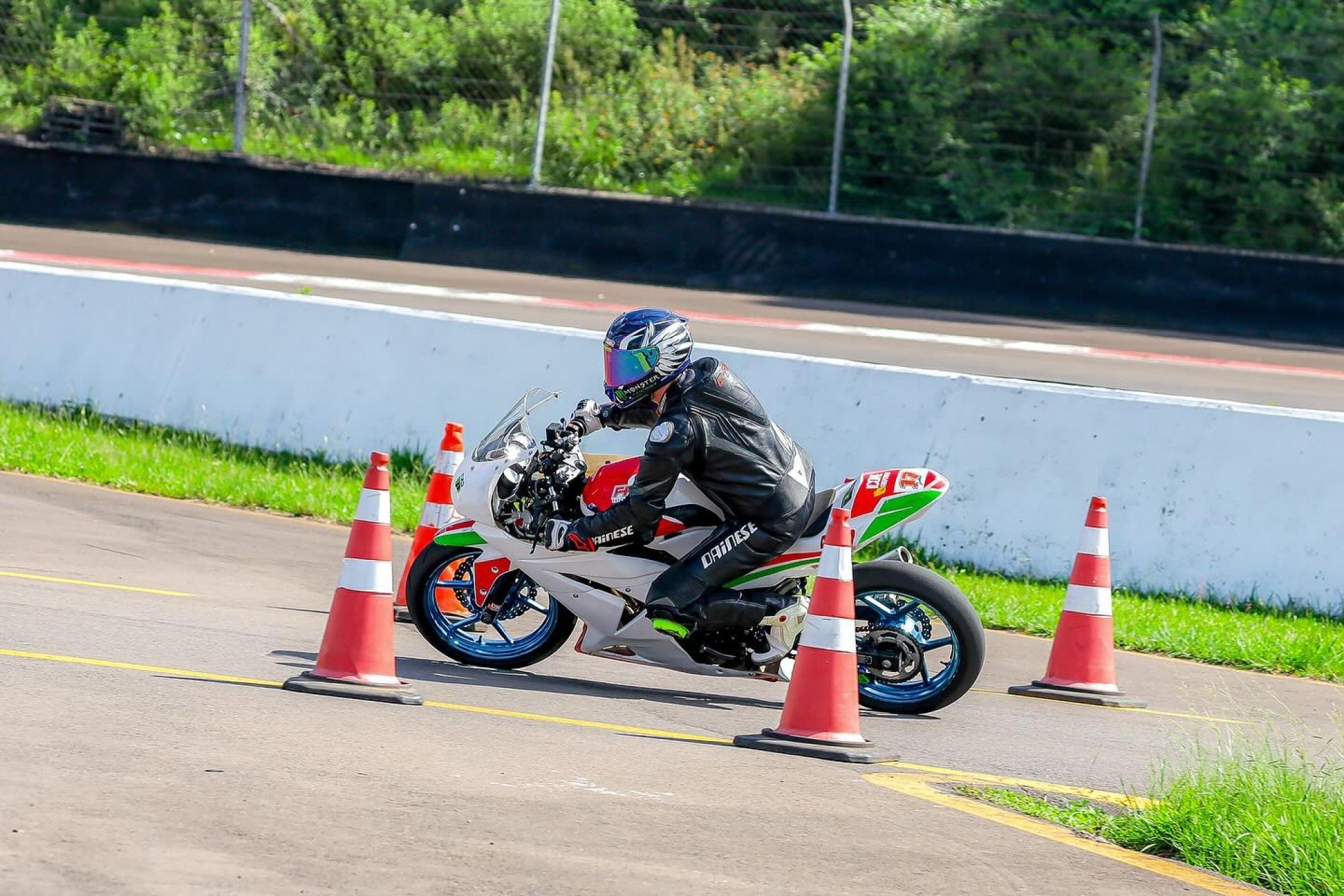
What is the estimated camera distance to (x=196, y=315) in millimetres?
13352

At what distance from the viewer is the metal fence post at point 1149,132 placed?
19750 millimetres

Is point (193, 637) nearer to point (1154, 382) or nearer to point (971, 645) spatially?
point (971, 645)

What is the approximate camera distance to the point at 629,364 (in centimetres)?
786

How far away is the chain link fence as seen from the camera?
20.2 metres

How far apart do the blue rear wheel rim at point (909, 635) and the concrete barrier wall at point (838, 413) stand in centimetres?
380

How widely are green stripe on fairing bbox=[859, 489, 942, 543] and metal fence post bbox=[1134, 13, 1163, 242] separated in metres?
13.2

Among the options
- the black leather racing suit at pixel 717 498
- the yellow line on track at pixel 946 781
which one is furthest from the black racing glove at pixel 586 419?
the yellow line on track at pixel 946 781

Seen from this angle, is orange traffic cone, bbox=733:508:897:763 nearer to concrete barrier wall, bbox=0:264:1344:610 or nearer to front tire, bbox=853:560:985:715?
front tire, bbox=853:560:985:715

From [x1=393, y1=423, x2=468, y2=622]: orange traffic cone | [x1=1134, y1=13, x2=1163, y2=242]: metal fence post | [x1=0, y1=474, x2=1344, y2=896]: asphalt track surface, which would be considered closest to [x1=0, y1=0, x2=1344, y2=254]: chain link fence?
[x1=1134, y1=13, x2=1163, y2=242]: metal fence post

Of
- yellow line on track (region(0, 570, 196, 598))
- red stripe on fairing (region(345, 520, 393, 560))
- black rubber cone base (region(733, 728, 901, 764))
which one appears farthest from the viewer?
yellow line on track (region(0, 570, 196, 598))

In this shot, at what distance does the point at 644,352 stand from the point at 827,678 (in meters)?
1.76

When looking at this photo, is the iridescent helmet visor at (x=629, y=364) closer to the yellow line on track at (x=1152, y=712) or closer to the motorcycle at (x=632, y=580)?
the motorcycle at (x=632, y=580)

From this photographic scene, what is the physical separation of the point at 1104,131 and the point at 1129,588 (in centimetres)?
1038

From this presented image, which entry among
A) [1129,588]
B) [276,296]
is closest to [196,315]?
[276,296]
